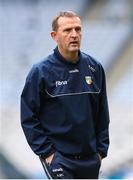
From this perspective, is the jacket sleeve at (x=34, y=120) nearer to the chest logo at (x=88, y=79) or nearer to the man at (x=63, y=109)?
the man at (x=63, y=109)

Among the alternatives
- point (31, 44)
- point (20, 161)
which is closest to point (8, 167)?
point (20, 161)

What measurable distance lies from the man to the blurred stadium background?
3.80m

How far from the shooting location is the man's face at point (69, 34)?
418cm

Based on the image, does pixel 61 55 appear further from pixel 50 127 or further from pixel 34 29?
pixel 34 29

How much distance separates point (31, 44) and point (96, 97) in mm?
3921

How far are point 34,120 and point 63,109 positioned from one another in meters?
0.17

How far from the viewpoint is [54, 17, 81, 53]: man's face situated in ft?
13.7

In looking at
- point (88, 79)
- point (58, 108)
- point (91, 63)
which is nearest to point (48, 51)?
point (91, 63)

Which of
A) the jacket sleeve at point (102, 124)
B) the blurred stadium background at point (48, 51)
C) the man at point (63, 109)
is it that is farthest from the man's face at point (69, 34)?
the blurred stadium background at point (48, 51)

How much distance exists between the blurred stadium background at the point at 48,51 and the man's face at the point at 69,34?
3.82 metres

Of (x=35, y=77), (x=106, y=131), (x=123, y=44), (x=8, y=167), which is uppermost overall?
(x=35, y=77)

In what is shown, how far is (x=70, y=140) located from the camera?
421 cm

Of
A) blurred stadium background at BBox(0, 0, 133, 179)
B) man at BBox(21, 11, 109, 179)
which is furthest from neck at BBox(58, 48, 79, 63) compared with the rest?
blurred stadium background at BBox(0, 0, 133, 179)

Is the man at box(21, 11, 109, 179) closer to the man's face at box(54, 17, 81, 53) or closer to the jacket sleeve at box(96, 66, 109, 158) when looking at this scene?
the man's face at box(54, 17, 81, 53)
